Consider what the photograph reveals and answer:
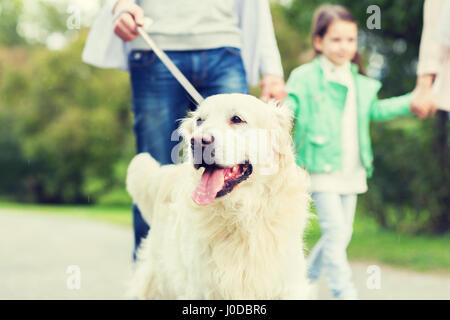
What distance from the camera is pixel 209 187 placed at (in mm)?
2637

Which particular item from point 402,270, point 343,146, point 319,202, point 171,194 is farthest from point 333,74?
point 402,270

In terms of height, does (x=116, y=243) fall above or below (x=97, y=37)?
below

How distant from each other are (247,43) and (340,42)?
0.87 meters

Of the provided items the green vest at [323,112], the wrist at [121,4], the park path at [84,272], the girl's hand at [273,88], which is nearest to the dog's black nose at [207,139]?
the girl's hand at [273,88]

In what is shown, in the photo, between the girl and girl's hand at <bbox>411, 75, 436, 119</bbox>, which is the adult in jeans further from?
girl's hand at <bbox>411, 75, 436, 119</bbox>

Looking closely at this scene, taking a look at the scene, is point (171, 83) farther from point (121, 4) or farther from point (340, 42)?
point (340, 42)

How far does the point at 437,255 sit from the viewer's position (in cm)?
684

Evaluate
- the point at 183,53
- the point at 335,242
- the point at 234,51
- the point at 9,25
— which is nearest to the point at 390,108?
the point at 335,242

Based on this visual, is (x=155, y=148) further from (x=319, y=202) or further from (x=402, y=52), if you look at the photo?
(x=402, y=52)

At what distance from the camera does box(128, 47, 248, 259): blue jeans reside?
3.27 m

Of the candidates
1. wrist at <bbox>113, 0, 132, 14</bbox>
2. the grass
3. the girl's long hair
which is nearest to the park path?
the grass

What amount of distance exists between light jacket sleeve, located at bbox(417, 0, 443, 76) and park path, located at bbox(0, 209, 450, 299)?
190 cm

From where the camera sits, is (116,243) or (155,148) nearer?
(155,148)

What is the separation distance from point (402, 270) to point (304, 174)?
12.8ft
